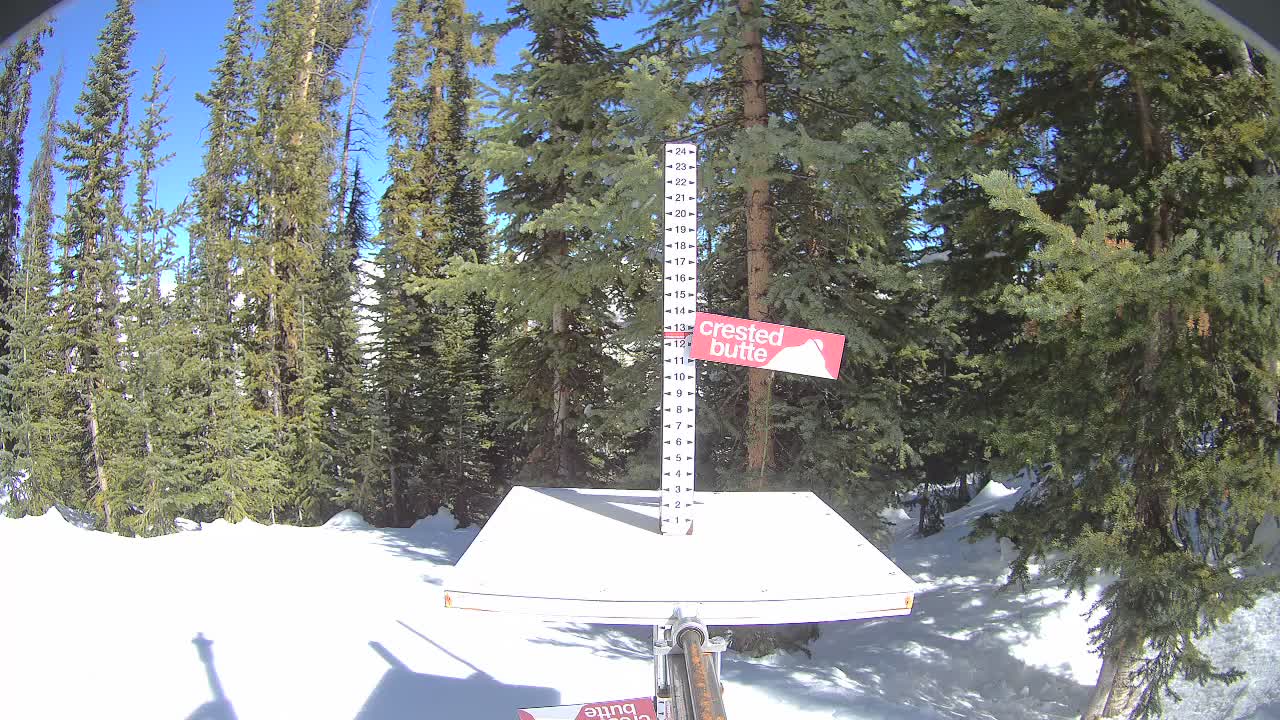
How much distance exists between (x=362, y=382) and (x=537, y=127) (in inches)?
354

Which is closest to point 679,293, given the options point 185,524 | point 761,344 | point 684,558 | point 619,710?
point 761,344

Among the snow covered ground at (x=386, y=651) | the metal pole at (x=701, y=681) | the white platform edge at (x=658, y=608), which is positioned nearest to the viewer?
the metal pole at (x=701, y=681)

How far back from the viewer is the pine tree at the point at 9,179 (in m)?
9.36

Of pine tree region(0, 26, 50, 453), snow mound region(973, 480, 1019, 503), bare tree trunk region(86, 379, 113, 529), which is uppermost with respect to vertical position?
pine tree region(0, 26, 50, 453)

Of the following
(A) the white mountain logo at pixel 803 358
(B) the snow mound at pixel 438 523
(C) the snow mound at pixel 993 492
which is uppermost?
(A) the white mountain logo at pixel 803 358

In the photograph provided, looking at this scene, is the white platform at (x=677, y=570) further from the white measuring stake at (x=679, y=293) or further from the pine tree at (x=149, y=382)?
the pine tree at (x=149, y=382)

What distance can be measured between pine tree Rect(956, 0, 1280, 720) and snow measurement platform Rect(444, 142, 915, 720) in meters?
2.68

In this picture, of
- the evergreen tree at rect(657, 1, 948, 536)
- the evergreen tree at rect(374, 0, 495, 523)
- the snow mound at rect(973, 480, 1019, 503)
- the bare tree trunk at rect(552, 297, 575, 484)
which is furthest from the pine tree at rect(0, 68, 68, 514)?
the snow mound at rect(973, 480, 1019, 503)

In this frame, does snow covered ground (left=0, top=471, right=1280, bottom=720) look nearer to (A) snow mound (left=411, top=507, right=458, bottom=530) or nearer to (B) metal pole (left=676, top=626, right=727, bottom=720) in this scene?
(B) metal pole (left=676, top=626, right=727, bottom=720)

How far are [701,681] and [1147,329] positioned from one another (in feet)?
14.4

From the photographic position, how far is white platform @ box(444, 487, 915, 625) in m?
2.47

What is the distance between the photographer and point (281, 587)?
7539mm

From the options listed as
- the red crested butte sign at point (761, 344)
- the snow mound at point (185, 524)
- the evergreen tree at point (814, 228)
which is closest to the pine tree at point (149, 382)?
the snow mound at point (185, 524)

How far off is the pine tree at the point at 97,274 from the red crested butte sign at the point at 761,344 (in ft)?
43.9
